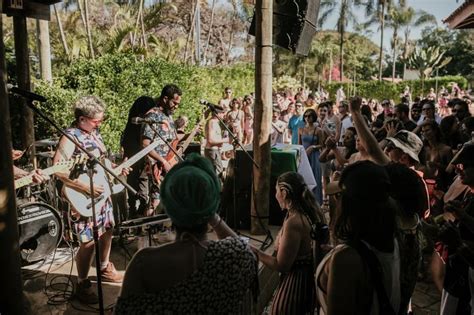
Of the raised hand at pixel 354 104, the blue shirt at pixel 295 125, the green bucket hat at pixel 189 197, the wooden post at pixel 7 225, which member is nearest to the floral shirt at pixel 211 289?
the green bucket hat at pixel 189 197

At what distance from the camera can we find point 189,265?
1700 mm

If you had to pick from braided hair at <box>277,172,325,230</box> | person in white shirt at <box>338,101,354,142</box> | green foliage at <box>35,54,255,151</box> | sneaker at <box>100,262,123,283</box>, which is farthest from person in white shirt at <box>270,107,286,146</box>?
braided hair at <box>277,172,325,230</box>

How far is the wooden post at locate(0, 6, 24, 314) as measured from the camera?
2.51 meters

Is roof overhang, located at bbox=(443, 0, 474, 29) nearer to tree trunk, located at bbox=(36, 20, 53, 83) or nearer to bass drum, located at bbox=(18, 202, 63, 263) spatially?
bass drum, located at bbox=(18, 202, 63, 263)

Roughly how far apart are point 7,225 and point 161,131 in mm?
2854

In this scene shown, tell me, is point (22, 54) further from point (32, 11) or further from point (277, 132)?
point (277, 132)

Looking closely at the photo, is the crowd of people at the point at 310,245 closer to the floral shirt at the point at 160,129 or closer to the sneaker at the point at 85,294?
the sneaker at the point at 85,294

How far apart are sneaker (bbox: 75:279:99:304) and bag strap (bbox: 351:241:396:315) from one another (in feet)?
9.56

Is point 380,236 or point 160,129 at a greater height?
point 160,129

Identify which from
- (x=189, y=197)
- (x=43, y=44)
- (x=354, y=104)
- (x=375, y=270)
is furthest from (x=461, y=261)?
(x=43, y=44)

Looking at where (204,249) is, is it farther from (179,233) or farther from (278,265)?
(278,265)

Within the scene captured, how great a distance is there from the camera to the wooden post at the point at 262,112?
5047 millimetres

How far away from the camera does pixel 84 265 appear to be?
4.00m

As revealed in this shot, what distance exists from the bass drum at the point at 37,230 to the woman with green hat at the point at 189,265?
3.49m
